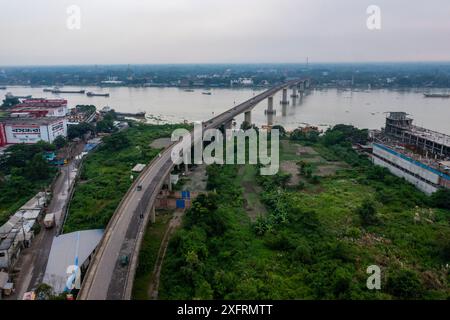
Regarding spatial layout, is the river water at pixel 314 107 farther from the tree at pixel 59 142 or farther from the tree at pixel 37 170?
the tree at pixel 37 170

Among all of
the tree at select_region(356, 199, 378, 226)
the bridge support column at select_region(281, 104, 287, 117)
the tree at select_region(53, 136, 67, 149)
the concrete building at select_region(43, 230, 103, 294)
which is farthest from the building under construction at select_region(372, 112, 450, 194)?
the tree at select_region(53, 136, 67, 149)

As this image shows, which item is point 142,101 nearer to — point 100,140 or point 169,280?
point 100,140

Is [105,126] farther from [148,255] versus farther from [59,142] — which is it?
[148,255]

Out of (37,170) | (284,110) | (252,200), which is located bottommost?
(252,200)

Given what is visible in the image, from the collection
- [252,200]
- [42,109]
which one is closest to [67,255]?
[252,200]
